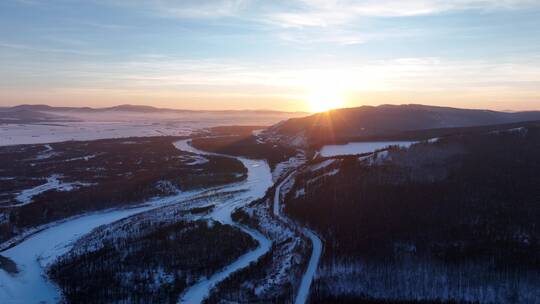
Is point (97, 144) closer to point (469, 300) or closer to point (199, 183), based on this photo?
point (199, 183)

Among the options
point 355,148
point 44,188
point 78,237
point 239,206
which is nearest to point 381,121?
point 355,148

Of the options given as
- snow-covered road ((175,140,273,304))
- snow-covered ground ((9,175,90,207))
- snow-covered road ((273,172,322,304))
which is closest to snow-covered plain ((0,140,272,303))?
snow-covered road ((175,140,273,304))

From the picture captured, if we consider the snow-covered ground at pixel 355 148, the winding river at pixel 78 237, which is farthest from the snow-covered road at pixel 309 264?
the snow-covered ground at pixel 355 148

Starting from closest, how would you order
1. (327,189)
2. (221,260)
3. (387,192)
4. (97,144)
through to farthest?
(221,260)
(387,192)
(327,189)
(97,144)

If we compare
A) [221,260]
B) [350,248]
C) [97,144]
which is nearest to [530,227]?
[350,248]

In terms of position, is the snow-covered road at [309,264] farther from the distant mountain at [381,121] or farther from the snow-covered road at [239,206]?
the distant mountain at [381,121]

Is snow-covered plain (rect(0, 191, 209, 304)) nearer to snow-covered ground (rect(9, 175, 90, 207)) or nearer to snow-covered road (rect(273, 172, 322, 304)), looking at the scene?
snow-covered ground (rect(9, 175, 90, 207))
